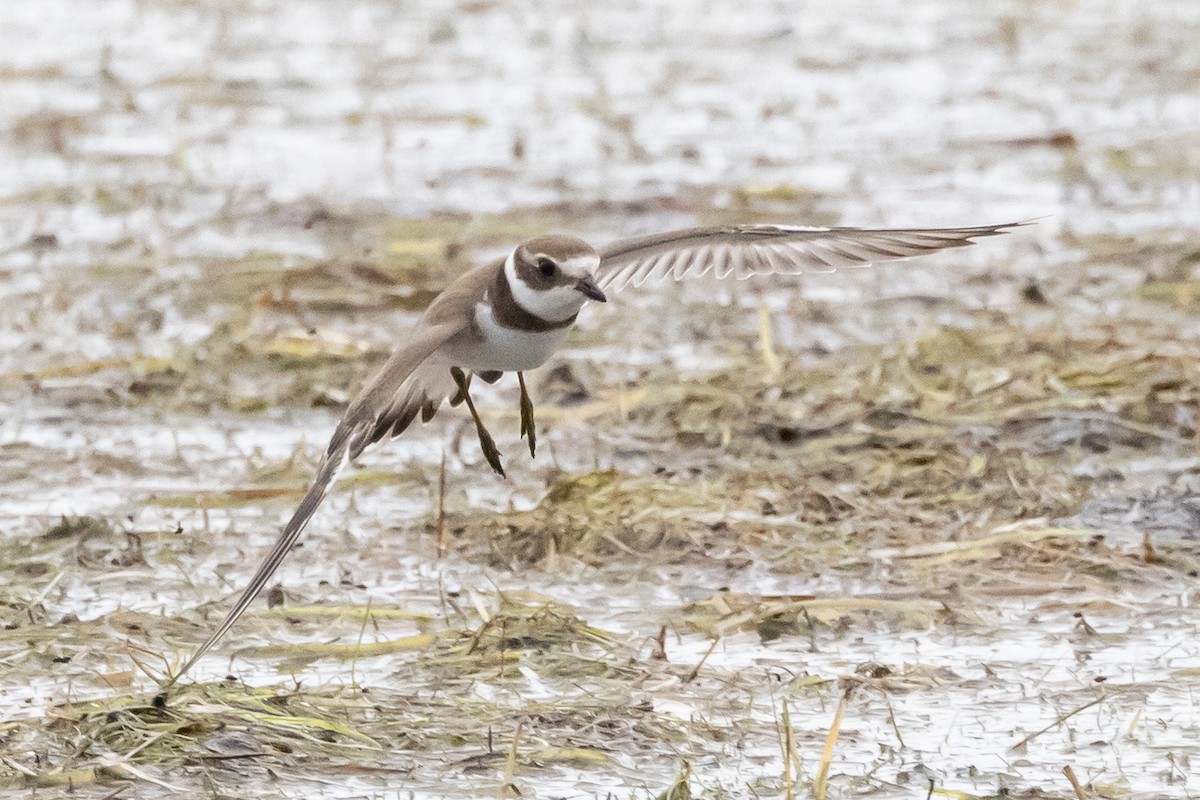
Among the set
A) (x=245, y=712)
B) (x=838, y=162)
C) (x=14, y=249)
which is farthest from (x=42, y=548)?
(x=838, y=162)

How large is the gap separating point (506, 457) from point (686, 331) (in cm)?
200

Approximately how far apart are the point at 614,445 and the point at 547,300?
2.26 meters

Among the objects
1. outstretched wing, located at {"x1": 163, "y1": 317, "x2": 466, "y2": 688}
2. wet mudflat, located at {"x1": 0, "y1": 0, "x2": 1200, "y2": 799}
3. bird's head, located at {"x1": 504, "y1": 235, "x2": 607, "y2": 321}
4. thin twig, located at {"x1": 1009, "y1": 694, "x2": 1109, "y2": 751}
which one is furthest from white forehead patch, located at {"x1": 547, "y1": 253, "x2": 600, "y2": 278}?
thin twig, located at {"x1": 1009, "y1": 694, "x2": 1109, "y2": 751}

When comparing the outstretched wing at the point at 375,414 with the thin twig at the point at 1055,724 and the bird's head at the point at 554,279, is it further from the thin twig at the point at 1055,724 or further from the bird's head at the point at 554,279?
the thin twig at the point at 1055,724

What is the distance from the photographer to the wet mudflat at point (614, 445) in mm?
6016

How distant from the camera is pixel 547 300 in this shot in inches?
275

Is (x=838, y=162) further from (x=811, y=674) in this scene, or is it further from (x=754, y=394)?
(x=811, y=674)

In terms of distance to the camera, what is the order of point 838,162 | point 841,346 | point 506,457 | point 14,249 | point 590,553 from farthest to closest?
point 838,162 → point 14,249 → point 841,346 → point 506,457 → point 590,553

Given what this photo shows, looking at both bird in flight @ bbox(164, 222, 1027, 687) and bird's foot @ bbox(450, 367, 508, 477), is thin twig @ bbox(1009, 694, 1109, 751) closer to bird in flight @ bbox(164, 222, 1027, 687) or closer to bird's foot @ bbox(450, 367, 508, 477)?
bird in flight @ bbox(164, 222, 1027, 687)

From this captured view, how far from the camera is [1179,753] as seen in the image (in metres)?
5.84

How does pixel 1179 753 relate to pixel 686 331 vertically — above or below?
below

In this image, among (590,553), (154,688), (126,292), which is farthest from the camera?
(126,292)

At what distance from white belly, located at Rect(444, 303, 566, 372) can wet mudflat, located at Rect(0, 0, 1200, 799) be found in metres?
0.73

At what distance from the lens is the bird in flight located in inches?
254
